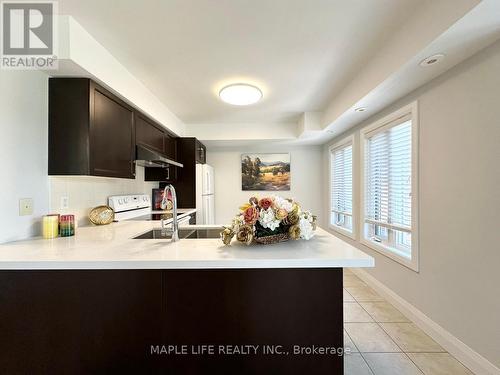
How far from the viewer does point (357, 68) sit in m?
2.30

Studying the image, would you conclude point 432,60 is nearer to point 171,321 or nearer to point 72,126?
point 171,321

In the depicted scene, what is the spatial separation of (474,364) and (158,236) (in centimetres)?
256

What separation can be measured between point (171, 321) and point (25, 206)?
132 centimetres

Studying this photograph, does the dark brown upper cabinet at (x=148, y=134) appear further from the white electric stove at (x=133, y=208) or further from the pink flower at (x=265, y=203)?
the pink flower at (x=265, y=203)

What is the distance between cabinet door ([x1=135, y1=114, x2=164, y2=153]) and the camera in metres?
2.51

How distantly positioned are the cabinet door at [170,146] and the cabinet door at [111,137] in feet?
3.21

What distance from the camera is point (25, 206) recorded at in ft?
5.24

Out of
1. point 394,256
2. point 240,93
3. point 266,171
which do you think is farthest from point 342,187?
point 240,93

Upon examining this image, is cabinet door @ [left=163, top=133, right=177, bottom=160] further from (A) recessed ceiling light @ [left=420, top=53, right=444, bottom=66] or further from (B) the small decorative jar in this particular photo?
(A) recessed ceiling light @ [left=420, top=53, right=444, bottom=66]

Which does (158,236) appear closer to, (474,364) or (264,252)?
(264,252)

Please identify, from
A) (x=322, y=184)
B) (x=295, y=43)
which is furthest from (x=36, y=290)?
(x=322, y=184)

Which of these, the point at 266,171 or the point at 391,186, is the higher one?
the point at 266,171

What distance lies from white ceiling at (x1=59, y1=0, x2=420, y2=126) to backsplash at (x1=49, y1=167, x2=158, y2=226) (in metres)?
1.15

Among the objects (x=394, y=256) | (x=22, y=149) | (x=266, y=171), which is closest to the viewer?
(x=22, y=149)
